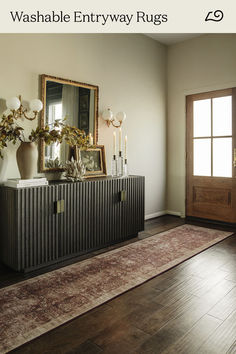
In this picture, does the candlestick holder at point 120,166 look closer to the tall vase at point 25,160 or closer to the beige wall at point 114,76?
the beige wall at point 114,76

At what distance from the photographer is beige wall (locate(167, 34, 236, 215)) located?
167 inches

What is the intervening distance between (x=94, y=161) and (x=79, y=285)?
1716mm

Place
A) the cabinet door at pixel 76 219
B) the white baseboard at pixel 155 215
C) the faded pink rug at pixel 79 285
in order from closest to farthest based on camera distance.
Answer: the faded pink rug at pixel 79 285, the cabinet door at pixel 76 219, the white baseboard at pixel 155 215

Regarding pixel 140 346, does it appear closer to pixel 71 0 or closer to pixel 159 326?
pixel 159 326

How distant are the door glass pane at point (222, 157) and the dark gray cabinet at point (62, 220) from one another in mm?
1571

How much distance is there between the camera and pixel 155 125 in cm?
472

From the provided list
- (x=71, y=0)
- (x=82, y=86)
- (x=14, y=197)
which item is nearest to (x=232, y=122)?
(x=82, y=86)

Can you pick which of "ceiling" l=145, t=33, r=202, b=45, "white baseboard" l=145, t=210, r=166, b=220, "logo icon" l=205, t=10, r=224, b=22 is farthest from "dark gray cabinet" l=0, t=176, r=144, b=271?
"ceiling" l=145, t=33, r=202, b=45

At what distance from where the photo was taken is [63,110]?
330 centimetres

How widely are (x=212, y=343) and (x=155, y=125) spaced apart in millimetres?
3591

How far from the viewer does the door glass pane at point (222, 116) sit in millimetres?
4266

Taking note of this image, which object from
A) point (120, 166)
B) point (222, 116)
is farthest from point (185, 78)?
point (120, 166)

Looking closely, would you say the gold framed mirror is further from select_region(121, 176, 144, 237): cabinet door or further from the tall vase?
select_region(121, 176, 144, 237): cabinet door

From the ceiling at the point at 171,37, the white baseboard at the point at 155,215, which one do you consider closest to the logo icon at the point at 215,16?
the ceiling at the point at 171,37
